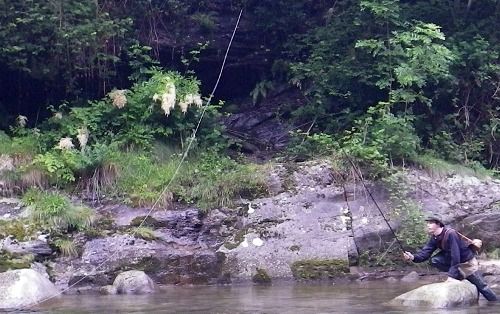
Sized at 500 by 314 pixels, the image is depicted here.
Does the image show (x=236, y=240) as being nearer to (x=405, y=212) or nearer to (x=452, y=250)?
(x=405, y=212)

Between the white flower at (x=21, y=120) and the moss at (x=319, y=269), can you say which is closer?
the moss at (x=319, y=269)

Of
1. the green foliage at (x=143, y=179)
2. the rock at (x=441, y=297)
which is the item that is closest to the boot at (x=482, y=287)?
the rock at (x=441, y=297)

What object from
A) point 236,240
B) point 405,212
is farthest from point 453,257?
point 236,240

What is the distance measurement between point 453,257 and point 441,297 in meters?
0.75

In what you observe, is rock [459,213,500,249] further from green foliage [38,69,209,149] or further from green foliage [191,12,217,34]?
green foliage [191,12,217,34]

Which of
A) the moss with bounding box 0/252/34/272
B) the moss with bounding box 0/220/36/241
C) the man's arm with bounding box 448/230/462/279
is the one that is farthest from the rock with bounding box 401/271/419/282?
the moss with bounding box 0/220/36/241

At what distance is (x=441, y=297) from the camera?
984 cm

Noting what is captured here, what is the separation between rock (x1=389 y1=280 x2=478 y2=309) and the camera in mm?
9823

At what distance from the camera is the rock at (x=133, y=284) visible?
39.2 feet

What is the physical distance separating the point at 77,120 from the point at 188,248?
3.89 metres

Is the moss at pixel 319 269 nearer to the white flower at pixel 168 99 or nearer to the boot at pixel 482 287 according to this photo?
the boot at pixel 482 287

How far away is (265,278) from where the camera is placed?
508 inches

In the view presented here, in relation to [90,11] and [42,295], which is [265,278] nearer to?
[42,295]

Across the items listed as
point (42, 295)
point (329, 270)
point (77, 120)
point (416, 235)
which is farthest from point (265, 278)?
point (77, 120)
